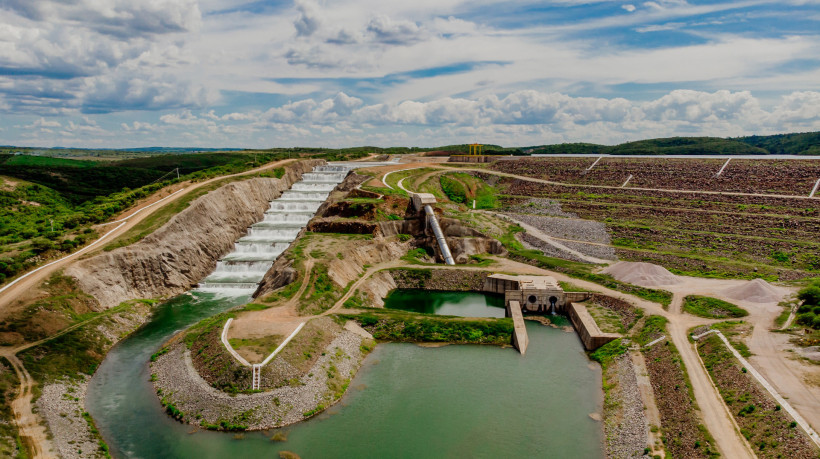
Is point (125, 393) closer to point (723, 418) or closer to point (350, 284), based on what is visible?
point (350, 284)

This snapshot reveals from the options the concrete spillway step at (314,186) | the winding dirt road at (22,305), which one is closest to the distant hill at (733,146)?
the concrete spillway step at (314,186)

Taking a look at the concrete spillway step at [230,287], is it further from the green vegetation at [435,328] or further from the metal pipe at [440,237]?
the metal pipe at [440,237]

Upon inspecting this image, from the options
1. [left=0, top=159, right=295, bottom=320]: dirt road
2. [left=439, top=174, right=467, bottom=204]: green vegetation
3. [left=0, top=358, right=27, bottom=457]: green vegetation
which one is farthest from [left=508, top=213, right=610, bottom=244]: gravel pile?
[left=0, top=358, right=27, bottom=457]: green vegetation

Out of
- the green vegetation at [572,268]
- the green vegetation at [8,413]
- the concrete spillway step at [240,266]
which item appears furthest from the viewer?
the concrete spillway step at [240,266]

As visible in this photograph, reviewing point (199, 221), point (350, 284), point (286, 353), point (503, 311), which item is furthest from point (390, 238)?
point (286, 353)

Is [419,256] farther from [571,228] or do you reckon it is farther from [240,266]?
[571,228]

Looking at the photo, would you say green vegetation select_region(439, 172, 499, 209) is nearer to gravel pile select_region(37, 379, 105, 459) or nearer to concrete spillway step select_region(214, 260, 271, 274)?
concrete spillway step select_region(214, 260, 271, 274)
